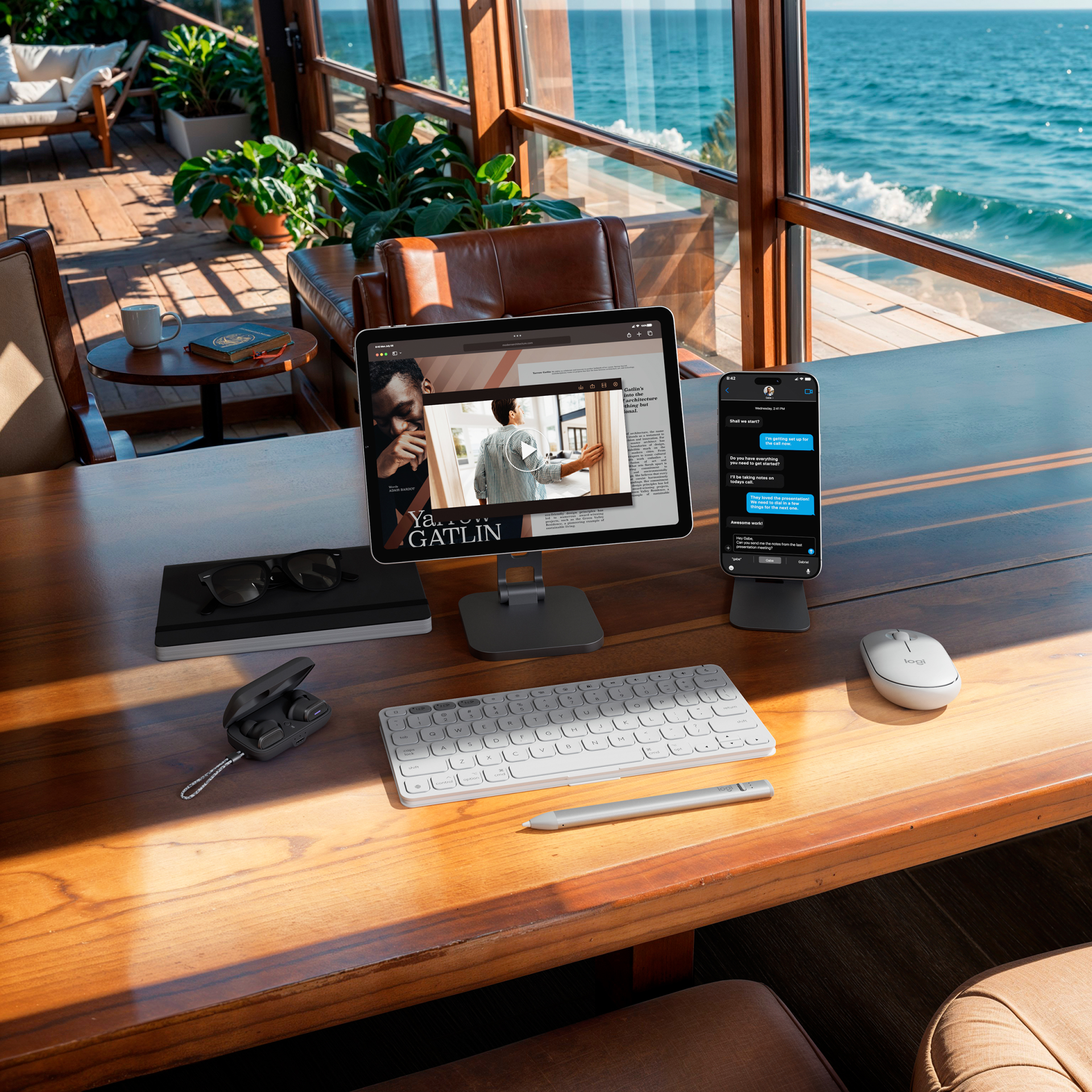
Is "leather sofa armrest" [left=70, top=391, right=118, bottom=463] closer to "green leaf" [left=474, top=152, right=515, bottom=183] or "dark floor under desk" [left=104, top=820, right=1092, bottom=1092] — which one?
"dark floor under desk" [left=104, top=820, right=1092, bottom=1092]

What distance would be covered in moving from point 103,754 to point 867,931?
1.28 meters

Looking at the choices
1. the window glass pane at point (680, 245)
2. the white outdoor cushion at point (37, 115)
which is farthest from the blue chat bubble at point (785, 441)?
the white outdoor cushion at point (37, 115)

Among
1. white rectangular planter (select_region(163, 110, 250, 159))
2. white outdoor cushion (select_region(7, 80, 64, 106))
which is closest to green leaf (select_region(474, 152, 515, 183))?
white rectangular planter (select_region(163, 110, 250, 159))

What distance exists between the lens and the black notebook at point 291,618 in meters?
1.15

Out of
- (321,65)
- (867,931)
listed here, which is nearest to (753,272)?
(867,931)

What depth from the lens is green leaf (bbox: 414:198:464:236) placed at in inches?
158

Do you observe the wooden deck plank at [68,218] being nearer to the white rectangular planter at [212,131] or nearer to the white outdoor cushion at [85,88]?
the white rectangular planter at [212,131]

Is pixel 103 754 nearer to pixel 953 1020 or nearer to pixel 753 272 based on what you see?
pixel 953 1020

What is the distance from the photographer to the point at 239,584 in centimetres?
121

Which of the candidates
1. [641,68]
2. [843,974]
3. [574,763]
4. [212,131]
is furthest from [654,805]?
[212,131]

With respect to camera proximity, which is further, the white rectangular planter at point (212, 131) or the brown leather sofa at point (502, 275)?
the white rectangular planter at point (212, 131)

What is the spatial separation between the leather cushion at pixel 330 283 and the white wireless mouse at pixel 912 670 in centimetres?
259

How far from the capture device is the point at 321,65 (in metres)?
7.64

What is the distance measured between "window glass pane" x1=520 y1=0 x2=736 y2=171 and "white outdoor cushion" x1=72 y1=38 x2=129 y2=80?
687 centimetres
